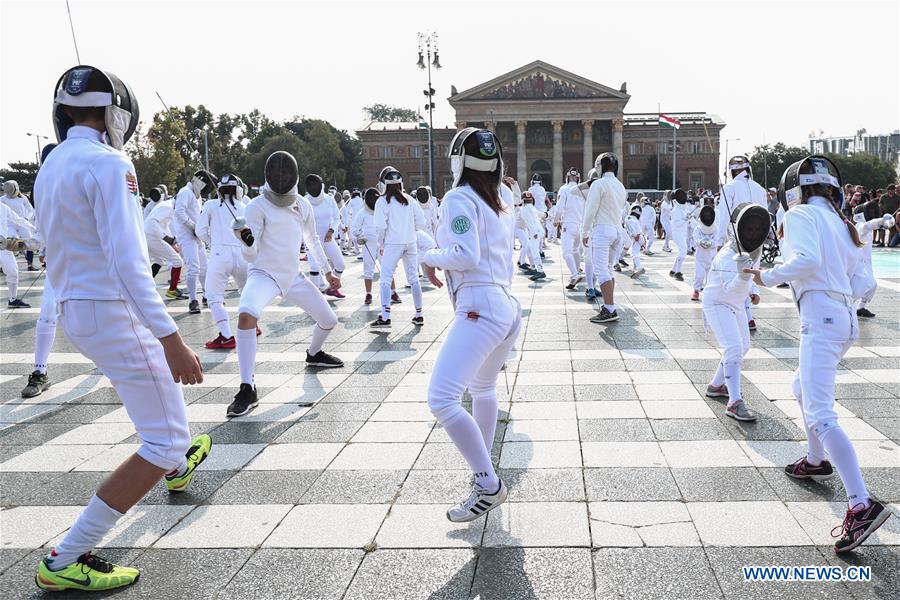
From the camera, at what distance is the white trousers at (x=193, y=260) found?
11648mm

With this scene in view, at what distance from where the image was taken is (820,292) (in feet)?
12.0

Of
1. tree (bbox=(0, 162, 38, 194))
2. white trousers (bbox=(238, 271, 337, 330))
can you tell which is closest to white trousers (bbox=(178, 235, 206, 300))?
white trousers (bbox=(238, 271, 337, 330))

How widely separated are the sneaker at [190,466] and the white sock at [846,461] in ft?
10.9

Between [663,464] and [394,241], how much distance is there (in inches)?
249

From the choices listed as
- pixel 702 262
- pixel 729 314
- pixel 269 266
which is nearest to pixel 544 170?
pixel 702 262

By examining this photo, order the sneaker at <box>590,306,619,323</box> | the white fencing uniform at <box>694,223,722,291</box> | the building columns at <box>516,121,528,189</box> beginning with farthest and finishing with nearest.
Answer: the building columns at <box>516,121,528,189</box> → the white fencing uniform at <box>694,223,722,291</box> → the sneaker at <box>590,306,619,323</box>

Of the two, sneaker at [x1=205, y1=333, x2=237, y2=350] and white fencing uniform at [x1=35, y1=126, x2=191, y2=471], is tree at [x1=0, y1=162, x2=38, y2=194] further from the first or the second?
white fencing uniform at [x1=35, y1=126, x2=191, y2=471]

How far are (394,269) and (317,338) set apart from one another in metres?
Result: 2.99

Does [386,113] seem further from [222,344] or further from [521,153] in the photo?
[222,344]

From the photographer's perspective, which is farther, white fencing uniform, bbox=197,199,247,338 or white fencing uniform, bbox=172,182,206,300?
white fencing uniform, bbox=172,182,206,300

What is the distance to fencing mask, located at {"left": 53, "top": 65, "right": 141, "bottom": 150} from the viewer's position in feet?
9.89

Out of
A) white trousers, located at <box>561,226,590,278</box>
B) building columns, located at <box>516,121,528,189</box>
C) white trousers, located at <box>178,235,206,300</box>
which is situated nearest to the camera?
white trousers, located at <box>178,235,206,300</box>

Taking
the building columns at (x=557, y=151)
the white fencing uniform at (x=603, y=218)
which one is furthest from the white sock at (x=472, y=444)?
the building columns at (x=557, y=151)

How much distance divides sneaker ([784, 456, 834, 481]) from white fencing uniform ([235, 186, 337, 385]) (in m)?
4.13
